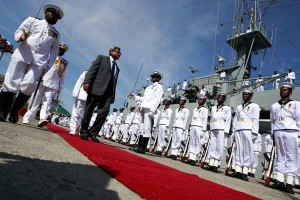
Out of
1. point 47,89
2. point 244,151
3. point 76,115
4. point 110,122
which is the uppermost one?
point 110,122

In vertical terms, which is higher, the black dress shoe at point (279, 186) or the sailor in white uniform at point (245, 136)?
the sailor in white uniform at point (245, 136)

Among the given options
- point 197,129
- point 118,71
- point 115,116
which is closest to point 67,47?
point 118,71

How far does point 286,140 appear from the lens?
185 inches

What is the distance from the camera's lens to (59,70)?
235 inches

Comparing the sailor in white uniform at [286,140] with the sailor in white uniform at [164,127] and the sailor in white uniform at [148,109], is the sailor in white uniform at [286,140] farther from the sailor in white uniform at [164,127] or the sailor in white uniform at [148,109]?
the sailor in white uniform at [164,127]

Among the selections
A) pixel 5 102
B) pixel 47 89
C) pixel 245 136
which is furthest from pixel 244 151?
pixel 5 102

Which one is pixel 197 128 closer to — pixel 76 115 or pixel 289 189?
pixel 289 189

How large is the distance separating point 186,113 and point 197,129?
1.26m

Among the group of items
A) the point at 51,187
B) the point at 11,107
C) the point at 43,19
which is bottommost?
the point at 51,187

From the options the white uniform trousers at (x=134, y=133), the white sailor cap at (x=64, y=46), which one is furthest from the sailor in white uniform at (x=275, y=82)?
the white sailor cap at (x=64, y=46)

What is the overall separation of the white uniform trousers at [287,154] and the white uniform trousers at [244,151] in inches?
20.5

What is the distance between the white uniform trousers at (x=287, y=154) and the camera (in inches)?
181

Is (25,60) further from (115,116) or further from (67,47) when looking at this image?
(115,116)

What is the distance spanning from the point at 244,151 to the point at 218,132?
3.11 feet
